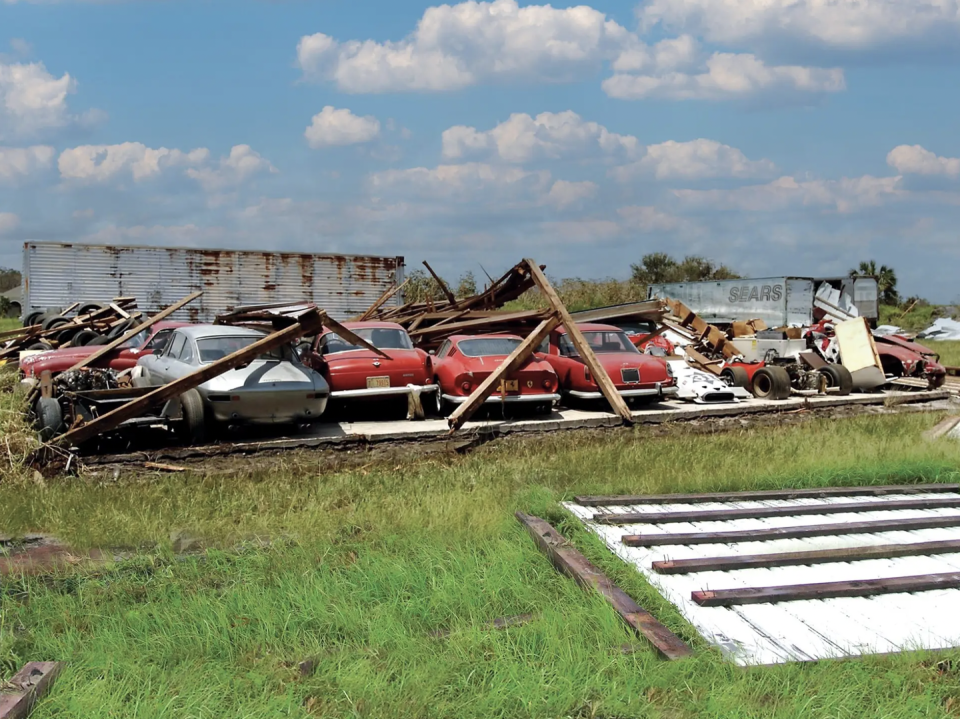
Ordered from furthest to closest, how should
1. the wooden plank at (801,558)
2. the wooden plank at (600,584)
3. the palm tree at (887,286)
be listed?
the palm tree at (887,286)
the wooden plank at (801,558)
the wooden plank at (600,584)

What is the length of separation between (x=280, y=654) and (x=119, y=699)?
0.80m

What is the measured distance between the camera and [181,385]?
973 centimetres

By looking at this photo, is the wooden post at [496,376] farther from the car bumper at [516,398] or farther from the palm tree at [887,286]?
the palm tree at [887,286]

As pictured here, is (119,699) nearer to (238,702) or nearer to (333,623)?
(238,702)

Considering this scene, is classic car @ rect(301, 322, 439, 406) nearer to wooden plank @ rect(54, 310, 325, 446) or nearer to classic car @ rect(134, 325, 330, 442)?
classic car @ rect(134, 325, 330, 442)

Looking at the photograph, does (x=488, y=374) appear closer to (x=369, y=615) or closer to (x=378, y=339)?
(x=378, y=339)


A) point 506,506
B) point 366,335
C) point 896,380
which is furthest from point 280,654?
point 896,380

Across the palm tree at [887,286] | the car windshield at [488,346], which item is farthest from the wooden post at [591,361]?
the palm tree at [887,286]

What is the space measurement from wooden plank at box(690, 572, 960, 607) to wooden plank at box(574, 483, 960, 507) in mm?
2203

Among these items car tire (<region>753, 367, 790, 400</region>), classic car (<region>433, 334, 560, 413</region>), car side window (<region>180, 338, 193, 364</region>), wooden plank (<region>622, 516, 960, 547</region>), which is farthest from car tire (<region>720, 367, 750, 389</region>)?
car side window (<region>180, 338, 193, 364</region>)

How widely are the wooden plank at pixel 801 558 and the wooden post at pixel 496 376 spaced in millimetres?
5689

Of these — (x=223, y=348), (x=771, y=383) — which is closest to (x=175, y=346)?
(x=223, y=348)

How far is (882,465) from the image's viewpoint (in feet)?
29.0

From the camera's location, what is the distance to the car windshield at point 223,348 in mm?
11292
